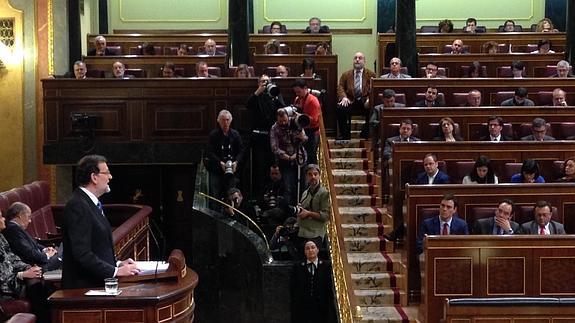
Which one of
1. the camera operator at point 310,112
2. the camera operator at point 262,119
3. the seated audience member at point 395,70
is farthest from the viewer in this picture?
the seated audience member at point 395,70

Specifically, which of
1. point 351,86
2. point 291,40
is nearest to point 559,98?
point 351,86

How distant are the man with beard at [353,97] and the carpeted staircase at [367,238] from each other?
20 cm

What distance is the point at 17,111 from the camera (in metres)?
12.5

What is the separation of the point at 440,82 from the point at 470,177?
2.23 meters

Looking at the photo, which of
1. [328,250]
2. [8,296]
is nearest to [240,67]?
[328,250]

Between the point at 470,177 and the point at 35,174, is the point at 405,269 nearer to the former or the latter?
the point at 470,177

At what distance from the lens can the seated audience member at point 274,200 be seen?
27.5 feet

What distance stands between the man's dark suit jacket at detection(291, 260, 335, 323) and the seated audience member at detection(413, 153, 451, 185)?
107 cm

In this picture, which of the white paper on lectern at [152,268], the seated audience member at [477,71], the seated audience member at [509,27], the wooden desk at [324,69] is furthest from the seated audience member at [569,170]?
the seated audience member at [509,27]

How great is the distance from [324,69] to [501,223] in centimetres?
429

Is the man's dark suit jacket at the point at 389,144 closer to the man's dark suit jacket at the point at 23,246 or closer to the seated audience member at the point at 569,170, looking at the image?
the seated audience member at the point at 569,170

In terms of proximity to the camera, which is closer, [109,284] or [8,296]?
[109,284]

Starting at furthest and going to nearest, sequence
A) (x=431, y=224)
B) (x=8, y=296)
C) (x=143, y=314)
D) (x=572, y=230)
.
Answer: (x=572, y=230) < (x=431, y=224) < (x=8, y=296) < (x=143, y=314)

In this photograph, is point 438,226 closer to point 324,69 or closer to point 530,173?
point 530,173
